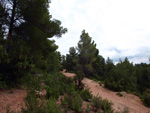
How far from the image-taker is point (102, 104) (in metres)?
4.53

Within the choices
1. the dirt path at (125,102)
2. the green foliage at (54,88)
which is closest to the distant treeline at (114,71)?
the dirt path at (125,102)

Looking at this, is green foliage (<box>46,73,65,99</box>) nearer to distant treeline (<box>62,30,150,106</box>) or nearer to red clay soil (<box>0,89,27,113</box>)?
red clay soil (<box>0,89,27,113</box>)

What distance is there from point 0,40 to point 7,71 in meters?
1.62

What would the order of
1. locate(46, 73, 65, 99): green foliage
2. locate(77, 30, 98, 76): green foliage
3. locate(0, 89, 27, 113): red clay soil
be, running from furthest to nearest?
1. locate(77, 30, 98, 76): green foliage
2. locate(46, 73, 65, 99): green foliage
3. locate(0, 89, 27, 113): red clay soil

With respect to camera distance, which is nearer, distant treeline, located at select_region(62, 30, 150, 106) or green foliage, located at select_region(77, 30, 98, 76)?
distant treeline, located at select_region(62, 30, 150, 106)

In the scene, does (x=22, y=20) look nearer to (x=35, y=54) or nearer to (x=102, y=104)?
(x=35, y=54)

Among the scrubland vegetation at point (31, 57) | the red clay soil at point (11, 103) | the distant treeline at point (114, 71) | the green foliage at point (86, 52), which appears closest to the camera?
the red clay soil at point (11, 103)

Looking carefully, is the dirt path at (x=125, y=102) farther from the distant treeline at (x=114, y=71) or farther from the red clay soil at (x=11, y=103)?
the red clay soil at (x=11, y=103)

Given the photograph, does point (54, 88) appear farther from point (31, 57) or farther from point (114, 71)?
point (114, 71)

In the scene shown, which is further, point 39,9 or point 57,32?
point 57,32

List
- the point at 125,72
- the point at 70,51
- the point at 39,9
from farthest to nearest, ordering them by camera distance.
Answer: the point at 70,51
the point at 125,72
the point at 39,9

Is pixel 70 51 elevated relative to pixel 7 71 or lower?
elevated

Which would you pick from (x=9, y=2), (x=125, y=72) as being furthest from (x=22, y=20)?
(x=125, y=72)

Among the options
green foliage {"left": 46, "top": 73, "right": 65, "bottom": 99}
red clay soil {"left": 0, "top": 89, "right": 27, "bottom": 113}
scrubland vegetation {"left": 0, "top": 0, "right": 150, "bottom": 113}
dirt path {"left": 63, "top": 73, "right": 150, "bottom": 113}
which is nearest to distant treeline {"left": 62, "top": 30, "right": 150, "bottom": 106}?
dirt path {"left": 63, "top": 73, "right": 150, "bottom": 113}
